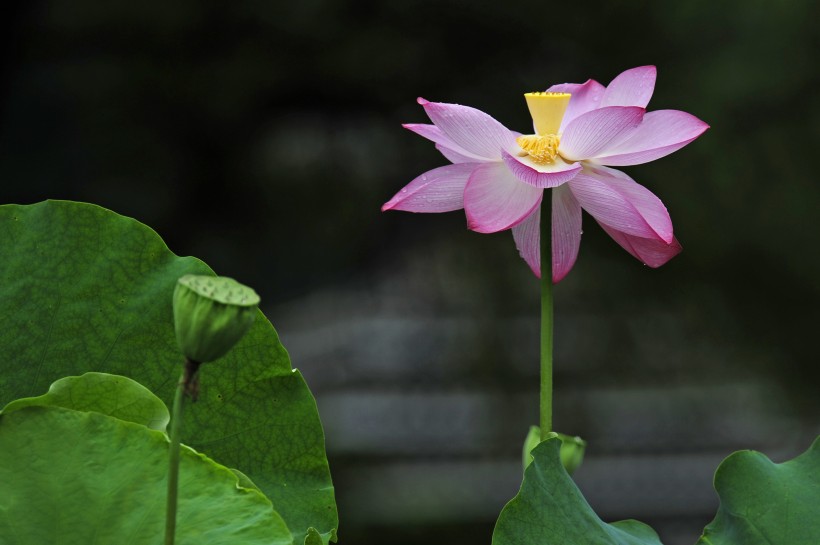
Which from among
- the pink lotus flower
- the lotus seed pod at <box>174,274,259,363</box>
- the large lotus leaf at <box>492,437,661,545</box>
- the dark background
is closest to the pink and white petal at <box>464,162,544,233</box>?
the pink lotus flower

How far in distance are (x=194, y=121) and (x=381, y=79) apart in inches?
17.9

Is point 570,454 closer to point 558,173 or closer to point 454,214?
point 558,173

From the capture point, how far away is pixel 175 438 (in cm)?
26

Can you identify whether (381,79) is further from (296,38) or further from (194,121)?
(194,121)

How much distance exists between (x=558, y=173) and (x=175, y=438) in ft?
0.75

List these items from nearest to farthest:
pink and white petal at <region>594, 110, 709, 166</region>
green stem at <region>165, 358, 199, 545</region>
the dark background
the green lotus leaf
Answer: green stem at <region>165, 358, 199, 545</region> < the green lotus leaf < pink and white petal at <region>594, 110, 709, 166</region> < the dark background

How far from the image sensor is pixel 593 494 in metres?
2.43

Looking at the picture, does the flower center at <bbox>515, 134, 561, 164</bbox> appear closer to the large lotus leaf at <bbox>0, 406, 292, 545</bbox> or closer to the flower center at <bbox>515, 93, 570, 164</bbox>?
the flower center at <bbox>515, 93, 570, 164</bbox>

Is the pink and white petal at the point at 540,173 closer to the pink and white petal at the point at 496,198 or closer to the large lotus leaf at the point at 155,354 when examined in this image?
the pink and white petal at the point at 496,198

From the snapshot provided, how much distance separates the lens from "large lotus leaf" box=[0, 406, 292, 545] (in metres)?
0.33

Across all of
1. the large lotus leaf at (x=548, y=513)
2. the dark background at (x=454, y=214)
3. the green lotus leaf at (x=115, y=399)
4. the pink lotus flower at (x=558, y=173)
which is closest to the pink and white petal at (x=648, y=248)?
the pink lotus flower at (x=558, y=173)

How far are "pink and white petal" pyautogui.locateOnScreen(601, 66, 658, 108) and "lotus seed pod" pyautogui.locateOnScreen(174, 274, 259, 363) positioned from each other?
29 centimetres

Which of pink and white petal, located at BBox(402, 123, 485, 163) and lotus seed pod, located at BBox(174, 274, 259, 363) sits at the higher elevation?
pink and white petal, located at BBox(402, 123, 485, 163)

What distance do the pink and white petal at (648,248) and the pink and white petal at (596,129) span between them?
1.3 inches
